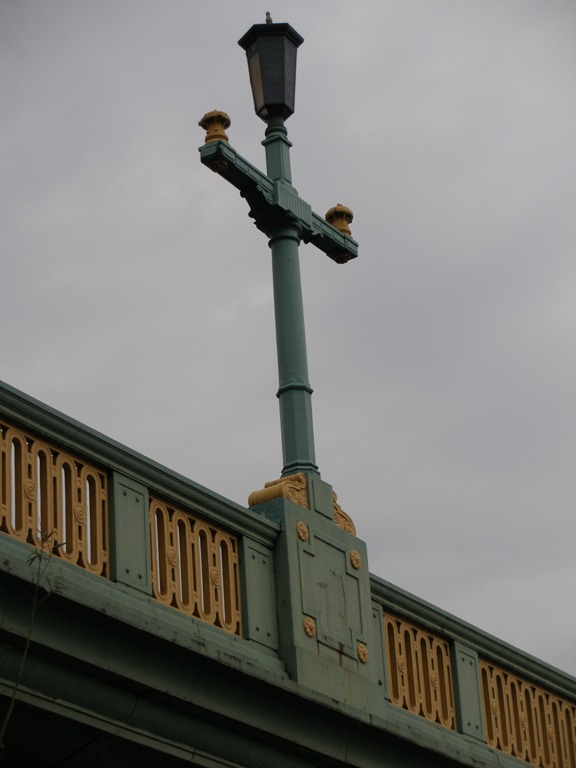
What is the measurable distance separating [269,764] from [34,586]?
2388mm

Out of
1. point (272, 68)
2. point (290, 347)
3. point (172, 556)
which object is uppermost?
point (272, 68)

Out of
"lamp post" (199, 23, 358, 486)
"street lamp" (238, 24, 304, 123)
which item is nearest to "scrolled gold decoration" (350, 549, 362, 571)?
"lamp post" (199, 23, 358, 486)

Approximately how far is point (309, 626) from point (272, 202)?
3247 mm

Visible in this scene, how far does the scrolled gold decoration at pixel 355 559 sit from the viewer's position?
12.4 m

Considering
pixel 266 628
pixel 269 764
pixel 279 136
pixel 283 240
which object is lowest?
pixel 269 764

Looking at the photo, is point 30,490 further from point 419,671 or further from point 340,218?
point 340,218

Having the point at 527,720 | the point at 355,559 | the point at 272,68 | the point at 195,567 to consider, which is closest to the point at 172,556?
the point at 195,567

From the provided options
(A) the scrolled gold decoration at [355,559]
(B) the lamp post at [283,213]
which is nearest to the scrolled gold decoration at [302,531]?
(A) the scrolled gold decoration at [355,559]

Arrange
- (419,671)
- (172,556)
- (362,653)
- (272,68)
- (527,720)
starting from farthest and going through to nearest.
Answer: (527,720) → (272,68) → (419,671) → (362,653) → (172,556)

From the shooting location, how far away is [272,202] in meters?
13.2

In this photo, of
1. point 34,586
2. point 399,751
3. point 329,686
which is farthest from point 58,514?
point 399,751

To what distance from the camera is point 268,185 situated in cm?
1332

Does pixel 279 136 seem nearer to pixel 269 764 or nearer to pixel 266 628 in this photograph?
pixel 266 628

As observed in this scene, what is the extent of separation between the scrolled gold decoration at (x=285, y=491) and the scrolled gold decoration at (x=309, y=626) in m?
0.83
